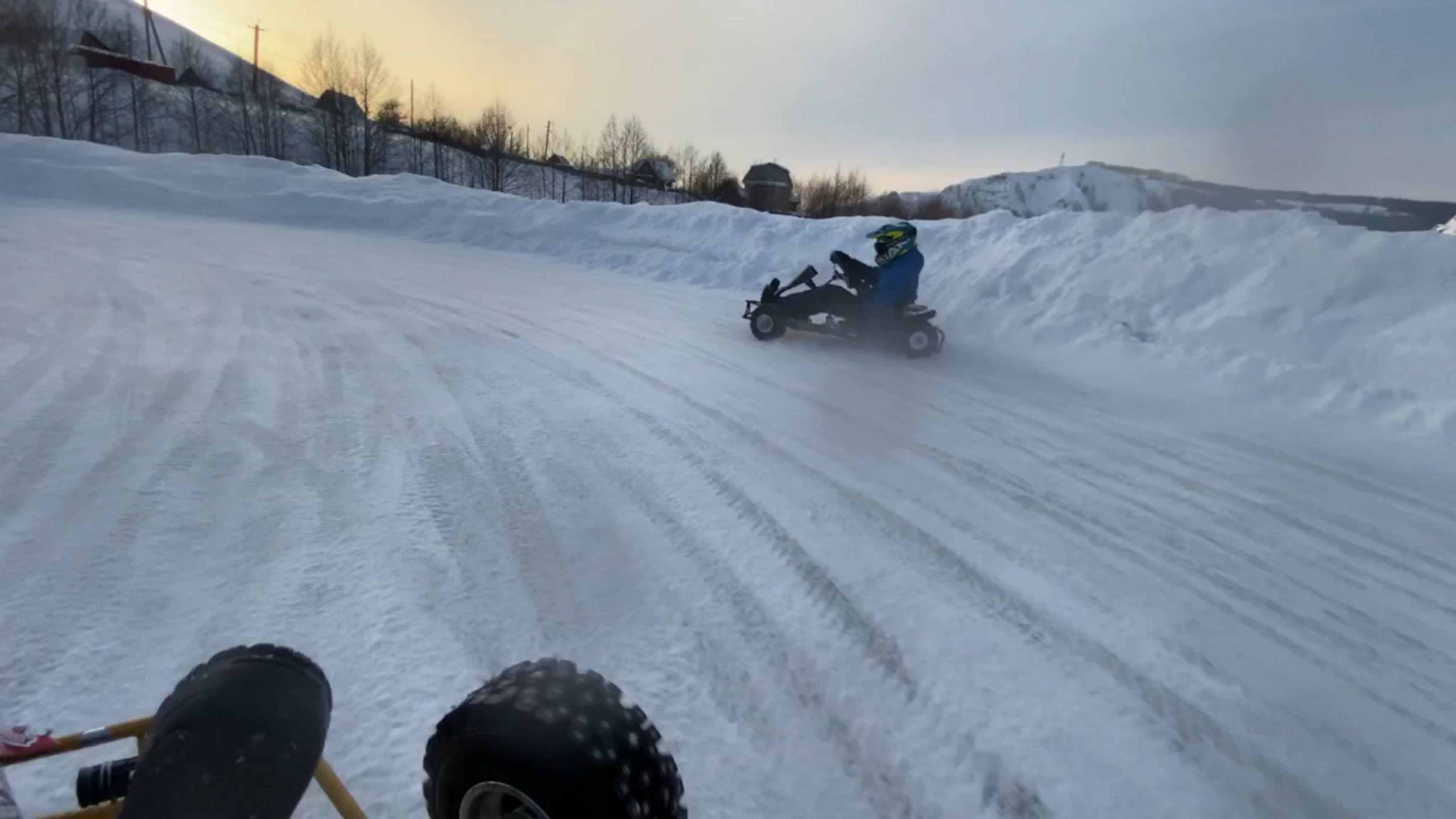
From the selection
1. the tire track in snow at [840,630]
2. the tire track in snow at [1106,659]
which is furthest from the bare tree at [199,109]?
the tire track in snow at [1106,659]

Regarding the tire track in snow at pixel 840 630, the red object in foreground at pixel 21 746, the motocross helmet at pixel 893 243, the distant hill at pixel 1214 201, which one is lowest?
the tire track in snow at pixel 840 630

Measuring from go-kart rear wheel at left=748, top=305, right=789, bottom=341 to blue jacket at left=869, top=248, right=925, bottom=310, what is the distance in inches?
46.3

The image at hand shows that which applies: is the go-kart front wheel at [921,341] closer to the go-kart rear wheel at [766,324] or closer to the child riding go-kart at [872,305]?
the child riding go-kart at [872,305]

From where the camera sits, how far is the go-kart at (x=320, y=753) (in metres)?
1.21

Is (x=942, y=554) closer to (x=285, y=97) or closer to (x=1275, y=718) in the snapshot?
(x=1275, y=718)

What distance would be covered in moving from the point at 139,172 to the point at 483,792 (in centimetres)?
2464

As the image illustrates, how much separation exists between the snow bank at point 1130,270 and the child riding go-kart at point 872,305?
161cm

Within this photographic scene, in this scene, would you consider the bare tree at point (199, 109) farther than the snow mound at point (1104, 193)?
Yes

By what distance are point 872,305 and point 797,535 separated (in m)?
5.84

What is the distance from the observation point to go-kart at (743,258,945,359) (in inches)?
360

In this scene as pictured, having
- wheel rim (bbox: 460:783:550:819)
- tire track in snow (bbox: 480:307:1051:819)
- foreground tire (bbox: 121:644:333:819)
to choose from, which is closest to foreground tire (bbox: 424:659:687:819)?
wheel rim (bbox: 460:783:550:819)

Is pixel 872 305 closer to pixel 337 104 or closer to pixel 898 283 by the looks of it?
pixel 898 283

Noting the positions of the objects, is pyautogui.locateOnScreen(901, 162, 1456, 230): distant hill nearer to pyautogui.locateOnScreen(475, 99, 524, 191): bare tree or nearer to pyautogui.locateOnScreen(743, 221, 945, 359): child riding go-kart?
pyautogui.locateOnScreen(743, 221, 945, 359): child riding go-kart

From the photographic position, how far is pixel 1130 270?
1031 centimetres
